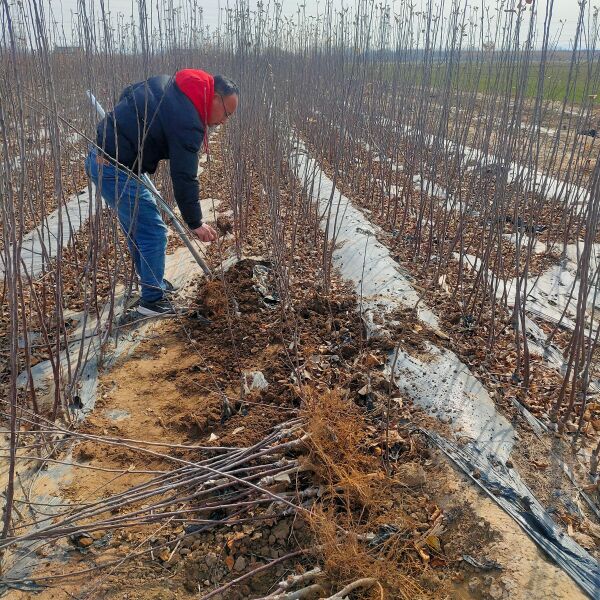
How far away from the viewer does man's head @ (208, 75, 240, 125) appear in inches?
94.2

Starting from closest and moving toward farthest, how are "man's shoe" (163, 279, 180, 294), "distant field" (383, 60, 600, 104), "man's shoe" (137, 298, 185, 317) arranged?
"distant field" (383, 60, 600, 104) → "man's shoe" (137, 298, 185, 317) → "man's shoe" (163, 279, 180, 294)

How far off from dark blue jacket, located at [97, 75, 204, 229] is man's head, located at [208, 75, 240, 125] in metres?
0.12

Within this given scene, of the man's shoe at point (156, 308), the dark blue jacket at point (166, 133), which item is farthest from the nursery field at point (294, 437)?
the dark blue jacket at point (166, 133)

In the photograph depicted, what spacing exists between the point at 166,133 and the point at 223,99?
0.33 meters

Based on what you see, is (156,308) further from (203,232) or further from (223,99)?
(223,99)

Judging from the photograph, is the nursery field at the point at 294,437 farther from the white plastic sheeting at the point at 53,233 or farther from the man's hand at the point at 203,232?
the white plastic sheeting at the point at 53,233

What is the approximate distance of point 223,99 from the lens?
242 centimetres

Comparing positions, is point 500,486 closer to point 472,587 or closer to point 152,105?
point 472,587

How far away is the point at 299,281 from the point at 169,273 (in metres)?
0.94

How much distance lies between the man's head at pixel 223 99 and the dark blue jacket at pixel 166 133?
0.40 ft

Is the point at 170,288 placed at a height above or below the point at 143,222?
below

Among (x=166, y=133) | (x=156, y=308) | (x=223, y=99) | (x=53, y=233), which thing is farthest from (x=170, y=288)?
(x=223, y=99)

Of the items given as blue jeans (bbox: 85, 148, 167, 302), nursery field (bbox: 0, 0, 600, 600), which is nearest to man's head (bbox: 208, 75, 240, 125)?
nursery field (bbox: 0, 0, 600, 600)

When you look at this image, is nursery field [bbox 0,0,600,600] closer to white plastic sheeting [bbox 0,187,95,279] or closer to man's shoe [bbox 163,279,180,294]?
man's shoe [bbox 163,279,180,294]
